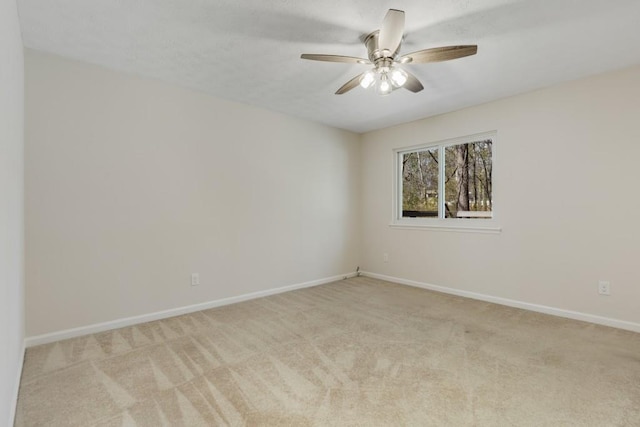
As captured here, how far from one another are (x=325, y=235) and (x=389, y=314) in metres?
1.69

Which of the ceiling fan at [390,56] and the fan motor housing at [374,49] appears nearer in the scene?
the ceiling fan at [390,56]

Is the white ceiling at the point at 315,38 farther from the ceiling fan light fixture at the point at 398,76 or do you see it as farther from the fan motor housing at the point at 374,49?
the ceiling fan light fixture at the point at 398,76

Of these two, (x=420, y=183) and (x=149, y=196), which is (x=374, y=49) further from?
(x=420, y=183)

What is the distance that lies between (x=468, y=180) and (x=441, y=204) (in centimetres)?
46

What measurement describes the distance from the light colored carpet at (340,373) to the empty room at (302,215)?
18 millimetres

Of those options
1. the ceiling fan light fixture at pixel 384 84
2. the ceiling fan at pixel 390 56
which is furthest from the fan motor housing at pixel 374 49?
the ceiling fan light fixture at pixel 384 84

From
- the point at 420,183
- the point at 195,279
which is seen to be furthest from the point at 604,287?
the point at 195,279

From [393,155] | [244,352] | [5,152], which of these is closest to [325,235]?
[393,155]

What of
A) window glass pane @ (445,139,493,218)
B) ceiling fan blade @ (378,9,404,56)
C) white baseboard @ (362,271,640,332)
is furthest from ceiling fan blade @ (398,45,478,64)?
white baseboard @ (362,271,640,332)

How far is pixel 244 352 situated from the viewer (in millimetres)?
2295

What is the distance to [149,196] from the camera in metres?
2.95

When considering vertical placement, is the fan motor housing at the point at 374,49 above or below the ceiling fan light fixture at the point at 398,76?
above

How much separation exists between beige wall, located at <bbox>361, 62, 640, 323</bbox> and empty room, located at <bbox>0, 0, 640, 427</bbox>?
2 cm

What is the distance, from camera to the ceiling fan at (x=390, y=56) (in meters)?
1.84
